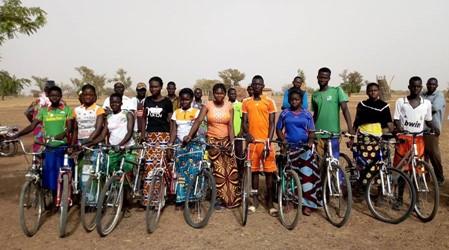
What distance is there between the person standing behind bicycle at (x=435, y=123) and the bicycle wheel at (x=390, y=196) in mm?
1392

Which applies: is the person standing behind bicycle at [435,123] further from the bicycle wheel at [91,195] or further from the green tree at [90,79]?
the green tree at [90,79]

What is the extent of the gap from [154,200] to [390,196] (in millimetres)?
3236

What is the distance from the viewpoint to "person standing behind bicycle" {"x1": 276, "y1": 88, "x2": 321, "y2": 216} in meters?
5.24

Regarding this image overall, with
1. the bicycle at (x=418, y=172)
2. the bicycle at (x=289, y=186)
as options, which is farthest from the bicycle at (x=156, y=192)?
the bicycle at (x=418, y=172)

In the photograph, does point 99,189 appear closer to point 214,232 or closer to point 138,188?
point 138,188

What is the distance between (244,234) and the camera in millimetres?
4656

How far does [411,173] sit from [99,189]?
4397 mm

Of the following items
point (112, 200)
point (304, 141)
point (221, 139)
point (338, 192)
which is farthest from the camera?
point (221, 139)

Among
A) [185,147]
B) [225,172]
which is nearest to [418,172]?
[225,172]

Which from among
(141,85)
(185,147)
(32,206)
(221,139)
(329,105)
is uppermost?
(141,85)

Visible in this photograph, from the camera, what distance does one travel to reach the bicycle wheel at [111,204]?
14.9 feet

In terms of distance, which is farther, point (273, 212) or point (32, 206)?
point (273, 212)

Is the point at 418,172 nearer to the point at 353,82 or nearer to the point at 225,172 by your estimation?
the point at 225,172

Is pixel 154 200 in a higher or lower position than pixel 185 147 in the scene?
lower
